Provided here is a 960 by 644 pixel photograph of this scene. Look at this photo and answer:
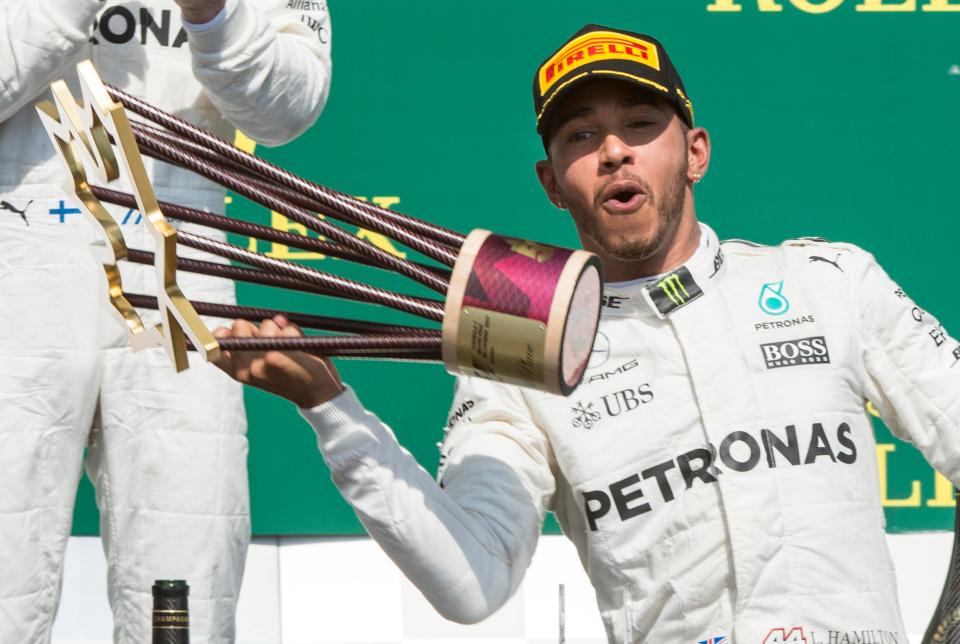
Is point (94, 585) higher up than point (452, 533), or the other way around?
point (94, 585)

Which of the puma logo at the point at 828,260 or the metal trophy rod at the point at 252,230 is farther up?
→ the puma logo at the point at 828,260

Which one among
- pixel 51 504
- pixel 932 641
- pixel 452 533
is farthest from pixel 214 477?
pixel 932 641

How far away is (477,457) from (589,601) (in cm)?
119

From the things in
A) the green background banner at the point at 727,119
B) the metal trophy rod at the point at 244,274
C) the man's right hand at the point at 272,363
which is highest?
the green background banner at the point at 727,119

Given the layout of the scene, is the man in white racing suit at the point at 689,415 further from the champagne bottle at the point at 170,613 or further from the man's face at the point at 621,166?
the champagne bottle at the point at 170,613

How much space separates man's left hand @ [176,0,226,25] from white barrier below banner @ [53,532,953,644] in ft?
3.84

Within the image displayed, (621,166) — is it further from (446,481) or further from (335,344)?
(335,344)

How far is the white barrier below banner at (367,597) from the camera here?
9.43 ft

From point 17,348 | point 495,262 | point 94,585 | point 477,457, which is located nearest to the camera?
point 495,262

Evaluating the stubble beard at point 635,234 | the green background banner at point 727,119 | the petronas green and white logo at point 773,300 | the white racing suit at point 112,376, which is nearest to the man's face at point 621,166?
the stubble beard at point 635,234

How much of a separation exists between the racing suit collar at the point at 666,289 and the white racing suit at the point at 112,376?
581mm

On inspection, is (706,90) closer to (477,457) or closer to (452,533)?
(477,457)

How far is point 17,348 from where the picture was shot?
2184 millimetres

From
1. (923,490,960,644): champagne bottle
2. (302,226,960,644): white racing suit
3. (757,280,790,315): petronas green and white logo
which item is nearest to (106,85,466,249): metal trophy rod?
(302,226,960,644): white racing suit
